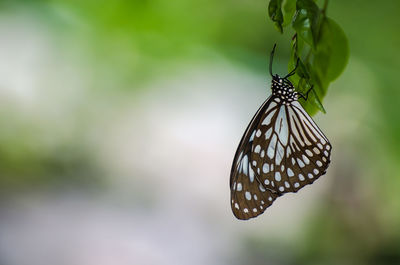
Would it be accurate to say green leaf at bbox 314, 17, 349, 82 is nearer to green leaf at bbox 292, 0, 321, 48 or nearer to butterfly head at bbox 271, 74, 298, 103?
green leaf at bbox 292, 0, 321, 48

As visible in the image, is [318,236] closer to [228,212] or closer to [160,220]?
[228,212]

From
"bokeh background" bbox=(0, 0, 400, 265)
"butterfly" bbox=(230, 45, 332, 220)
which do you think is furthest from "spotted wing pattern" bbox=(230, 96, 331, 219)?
"bokeh background" bbox=(0, 0, 400, 265)

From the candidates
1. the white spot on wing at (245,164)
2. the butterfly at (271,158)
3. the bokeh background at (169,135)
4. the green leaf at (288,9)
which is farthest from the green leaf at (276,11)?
the bokeh background at (169,135)

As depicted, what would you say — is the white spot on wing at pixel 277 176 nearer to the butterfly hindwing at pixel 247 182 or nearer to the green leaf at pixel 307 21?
the butterfly hindwing at pixel 247 182

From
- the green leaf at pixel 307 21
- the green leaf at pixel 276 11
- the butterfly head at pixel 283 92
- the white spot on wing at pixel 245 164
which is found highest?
the butterfly head at pixel 283 92

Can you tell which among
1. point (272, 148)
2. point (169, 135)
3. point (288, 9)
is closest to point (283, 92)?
point (272, 148)

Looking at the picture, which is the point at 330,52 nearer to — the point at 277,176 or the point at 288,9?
the point at 288,9
